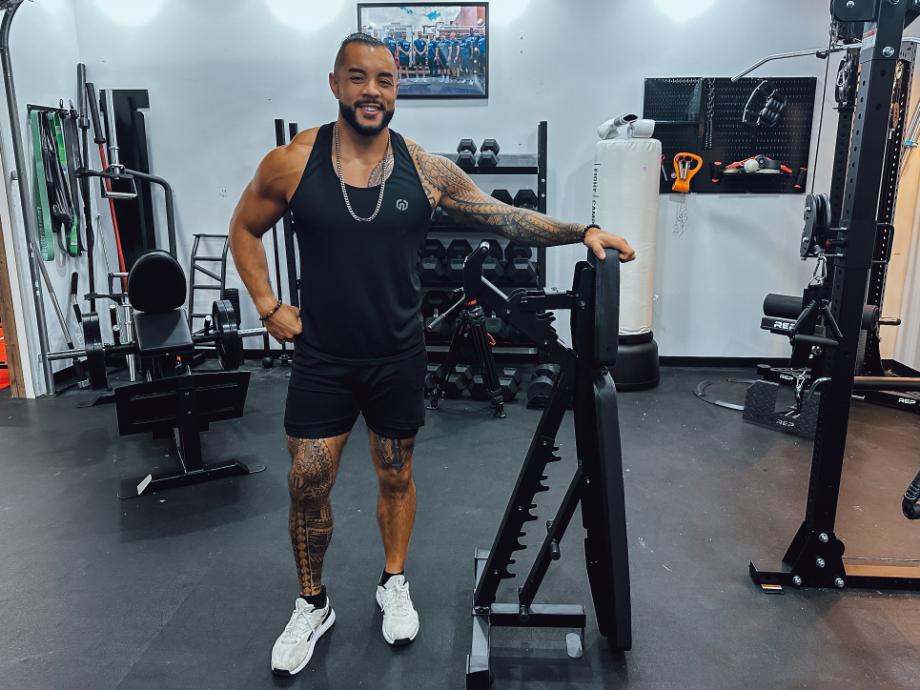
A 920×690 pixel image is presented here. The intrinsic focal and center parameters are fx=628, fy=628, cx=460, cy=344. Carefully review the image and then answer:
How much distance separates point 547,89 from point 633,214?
1.25 m

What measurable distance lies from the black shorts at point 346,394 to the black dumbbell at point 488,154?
116 inches

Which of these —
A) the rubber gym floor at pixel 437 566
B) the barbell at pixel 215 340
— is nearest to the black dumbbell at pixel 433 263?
the rubber gym floor at pixel 437 566

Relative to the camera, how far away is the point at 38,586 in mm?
2123

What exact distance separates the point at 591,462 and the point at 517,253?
9.94 ft

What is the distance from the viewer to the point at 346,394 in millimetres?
1680

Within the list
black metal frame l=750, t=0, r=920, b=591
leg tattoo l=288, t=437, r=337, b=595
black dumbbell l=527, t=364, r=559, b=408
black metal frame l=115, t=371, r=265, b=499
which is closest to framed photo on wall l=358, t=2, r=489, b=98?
black dumbbell l=527, t=364, r=559, b=408

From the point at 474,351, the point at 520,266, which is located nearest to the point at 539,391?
the point at 474,351

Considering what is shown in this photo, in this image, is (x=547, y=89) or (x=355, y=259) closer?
(x=355, y=259)

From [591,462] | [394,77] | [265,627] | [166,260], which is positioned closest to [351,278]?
[394,77]

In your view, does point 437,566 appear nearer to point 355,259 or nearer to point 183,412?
point 355,259

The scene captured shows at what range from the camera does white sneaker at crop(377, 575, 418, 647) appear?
181cm

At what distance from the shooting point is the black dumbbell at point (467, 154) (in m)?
4.42

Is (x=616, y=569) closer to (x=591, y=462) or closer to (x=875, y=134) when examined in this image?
(x=591, y=462)

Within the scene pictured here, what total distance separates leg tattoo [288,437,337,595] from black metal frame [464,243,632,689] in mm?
491
